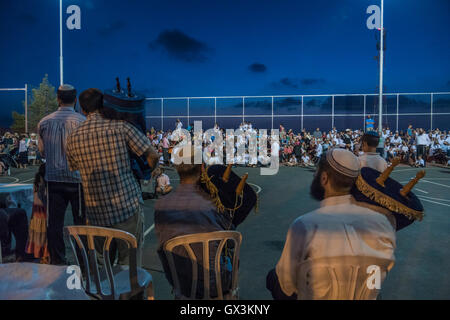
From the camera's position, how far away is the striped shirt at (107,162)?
2.84 metres

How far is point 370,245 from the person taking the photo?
1.80 metres

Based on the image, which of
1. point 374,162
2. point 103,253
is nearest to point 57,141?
point 103,253

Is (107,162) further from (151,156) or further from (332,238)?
(332,238)

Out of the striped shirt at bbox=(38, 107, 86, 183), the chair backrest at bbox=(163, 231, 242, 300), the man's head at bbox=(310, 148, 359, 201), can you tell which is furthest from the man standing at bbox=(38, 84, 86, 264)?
the man's head at bbox=(310, 148, 359, 201)

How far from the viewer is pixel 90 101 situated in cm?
302

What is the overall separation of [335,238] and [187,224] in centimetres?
105

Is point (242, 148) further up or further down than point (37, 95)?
further down

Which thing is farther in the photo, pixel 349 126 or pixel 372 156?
pixel 349 126

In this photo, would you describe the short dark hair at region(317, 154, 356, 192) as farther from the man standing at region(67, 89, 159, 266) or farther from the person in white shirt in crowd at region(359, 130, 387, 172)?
the person in white shirt in crowd at region(359, 130, 387, 172)

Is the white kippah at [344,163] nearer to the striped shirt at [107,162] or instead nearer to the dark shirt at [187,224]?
the dark shirt at [187,224]
